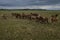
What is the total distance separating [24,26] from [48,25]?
7.45 ft

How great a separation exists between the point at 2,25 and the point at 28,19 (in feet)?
12.0

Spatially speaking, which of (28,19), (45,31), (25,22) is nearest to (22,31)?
(45,31)

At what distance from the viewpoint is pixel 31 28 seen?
16.5m

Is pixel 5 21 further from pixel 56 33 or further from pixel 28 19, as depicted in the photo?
pixel 56 33

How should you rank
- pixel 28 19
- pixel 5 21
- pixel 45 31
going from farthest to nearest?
pixel 28 19 < pixel 5 21 < pixel 45 31

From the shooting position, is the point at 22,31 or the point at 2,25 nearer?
the point at 22,31

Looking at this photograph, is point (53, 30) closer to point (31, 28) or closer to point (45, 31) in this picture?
point (45, 31)

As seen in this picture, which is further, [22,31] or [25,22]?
[25,22]

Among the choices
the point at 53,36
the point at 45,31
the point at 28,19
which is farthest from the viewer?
the point at 28,19

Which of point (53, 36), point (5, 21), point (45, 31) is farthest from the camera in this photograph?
point (5, 21)

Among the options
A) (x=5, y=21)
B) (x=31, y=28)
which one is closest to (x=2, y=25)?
(x=5, y=21)

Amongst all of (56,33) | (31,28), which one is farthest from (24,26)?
(56,33)

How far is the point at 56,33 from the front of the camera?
51.2 ft

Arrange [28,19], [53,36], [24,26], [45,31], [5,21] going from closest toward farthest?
[53,36]
[45,31]
[24,26]
[5,21]
[28,19]
